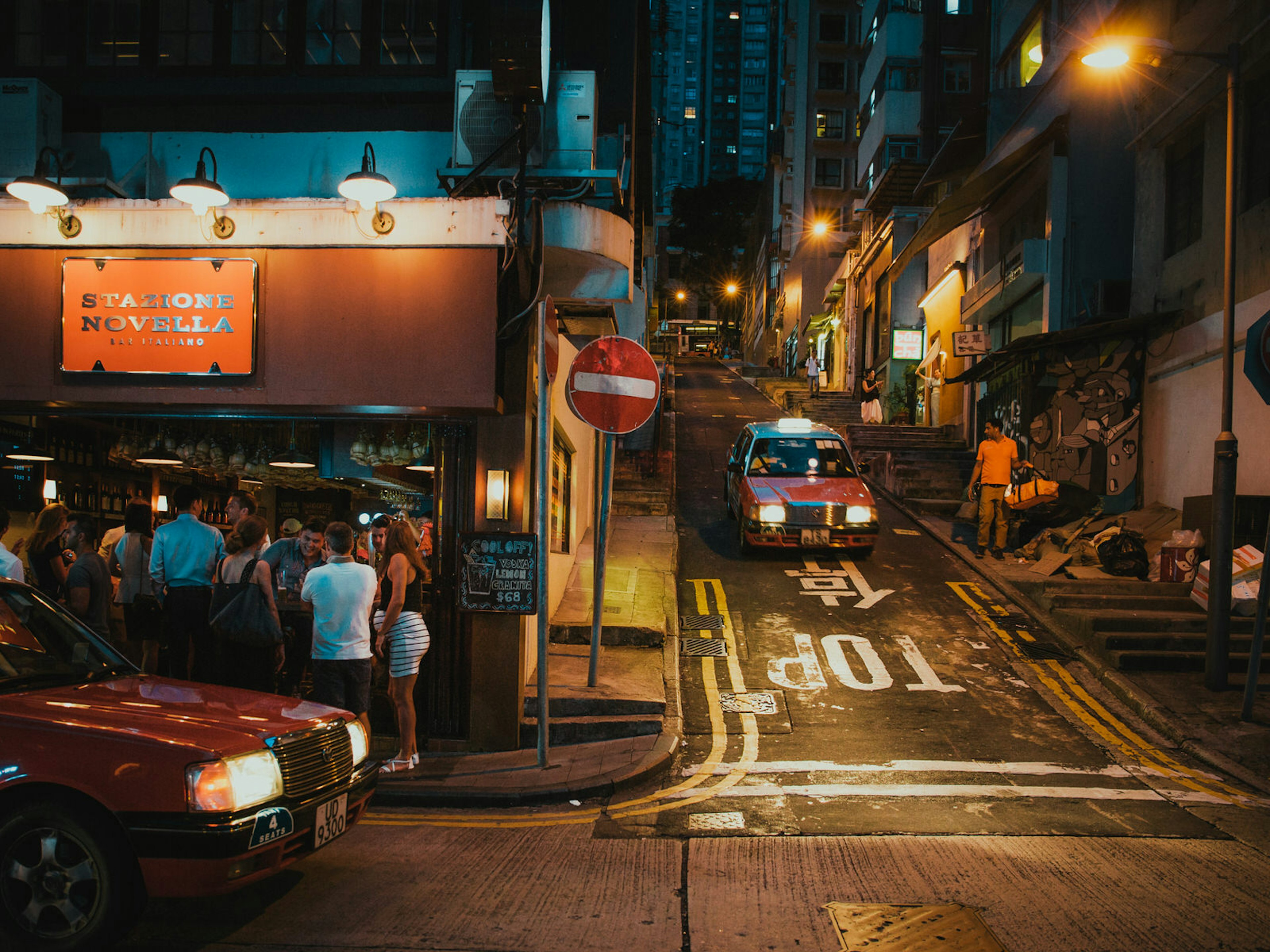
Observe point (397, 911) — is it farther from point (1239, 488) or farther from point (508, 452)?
point (1239, 488)

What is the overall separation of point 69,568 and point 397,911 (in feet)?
15.9

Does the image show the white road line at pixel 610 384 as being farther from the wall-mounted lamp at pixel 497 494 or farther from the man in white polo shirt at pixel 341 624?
the man in white polo shirt at pixel 341 624

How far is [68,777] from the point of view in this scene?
3.84 metres

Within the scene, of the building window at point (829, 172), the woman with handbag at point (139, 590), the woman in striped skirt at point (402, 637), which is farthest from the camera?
the building window at point (829, 172)

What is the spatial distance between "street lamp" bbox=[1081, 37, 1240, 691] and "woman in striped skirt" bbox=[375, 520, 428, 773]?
7424 millimetres

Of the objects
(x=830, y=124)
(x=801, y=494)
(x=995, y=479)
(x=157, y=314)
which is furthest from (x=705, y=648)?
(x=830, y=124)

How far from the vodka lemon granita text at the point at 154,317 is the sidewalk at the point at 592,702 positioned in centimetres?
430

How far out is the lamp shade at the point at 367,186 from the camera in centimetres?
732

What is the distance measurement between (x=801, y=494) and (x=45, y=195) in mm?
10116

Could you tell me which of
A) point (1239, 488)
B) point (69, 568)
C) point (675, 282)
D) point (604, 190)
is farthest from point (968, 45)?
point (675, 282)

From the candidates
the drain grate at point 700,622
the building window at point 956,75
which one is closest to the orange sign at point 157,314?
the drain grate at point 700,622

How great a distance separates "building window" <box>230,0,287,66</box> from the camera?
959 cm

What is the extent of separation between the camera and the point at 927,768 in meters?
7.07

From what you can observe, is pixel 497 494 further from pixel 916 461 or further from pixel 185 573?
pixel 916 461
